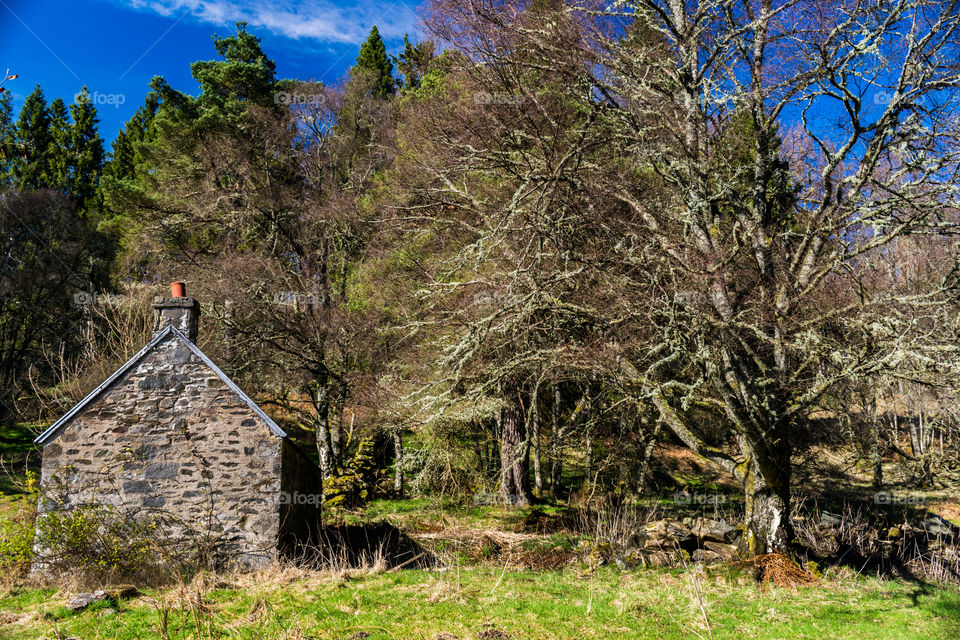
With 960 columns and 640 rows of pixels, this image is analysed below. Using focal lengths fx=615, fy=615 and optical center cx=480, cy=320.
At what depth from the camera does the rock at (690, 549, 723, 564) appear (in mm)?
10220

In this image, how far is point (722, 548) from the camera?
35.4 ft

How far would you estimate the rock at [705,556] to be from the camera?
10.2 meters

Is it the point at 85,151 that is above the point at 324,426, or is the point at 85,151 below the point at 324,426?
above

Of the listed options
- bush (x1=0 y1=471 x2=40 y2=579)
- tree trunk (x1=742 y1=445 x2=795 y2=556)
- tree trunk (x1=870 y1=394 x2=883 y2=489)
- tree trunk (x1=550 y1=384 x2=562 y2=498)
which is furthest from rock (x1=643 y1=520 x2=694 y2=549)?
bush (x1=0 y1=471 x2=40 y2=579)

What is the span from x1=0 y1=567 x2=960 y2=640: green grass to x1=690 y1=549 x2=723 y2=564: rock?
124cm

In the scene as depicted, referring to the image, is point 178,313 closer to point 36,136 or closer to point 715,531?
point 715,531

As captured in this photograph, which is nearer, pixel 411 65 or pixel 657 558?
pixel 657 558

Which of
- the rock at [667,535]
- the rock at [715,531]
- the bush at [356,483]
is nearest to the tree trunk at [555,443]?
the rock at [667,535]

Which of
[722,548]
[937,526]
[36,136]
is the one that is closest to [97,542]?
[722,548]

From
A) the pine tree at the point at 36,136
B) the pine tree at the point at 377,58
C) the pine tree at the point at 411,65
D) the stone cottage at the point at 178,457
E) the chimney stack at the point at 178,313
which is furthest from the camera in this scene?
the pine tree at the point at 377,58

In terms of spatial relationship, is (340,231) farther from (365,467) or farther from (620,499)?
(620,499)

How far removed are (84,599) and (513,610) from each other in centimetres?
524

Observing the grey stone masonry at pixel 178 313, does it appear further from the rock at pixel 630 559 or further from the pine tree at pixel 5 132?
the rock at pixel 630 559

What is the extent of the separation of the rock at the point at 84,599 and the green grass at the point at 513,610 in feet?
0.42
